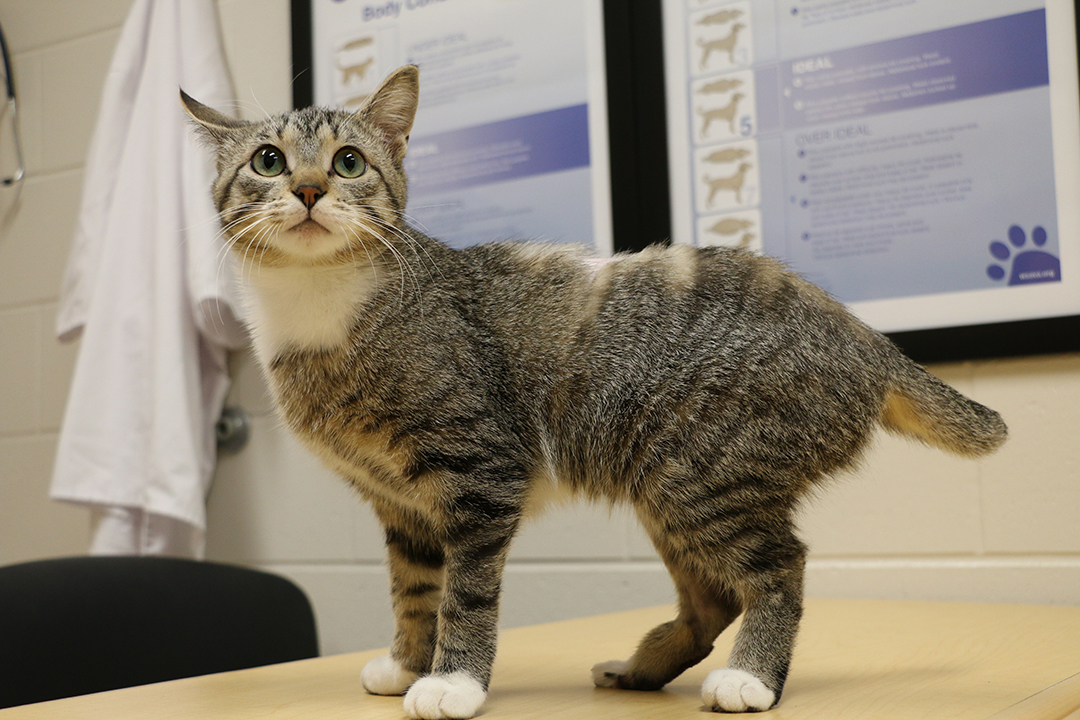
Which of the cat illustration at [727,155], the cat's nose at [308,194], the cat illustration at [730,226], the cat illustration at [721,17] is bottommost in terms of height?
the cat's nose at [308,194]

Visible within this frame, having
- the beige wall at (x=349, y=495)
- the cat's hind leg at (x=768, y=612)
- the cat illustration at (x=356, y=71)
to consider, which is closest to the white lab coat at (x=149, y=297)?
the beige wall at (x=349, y=495)

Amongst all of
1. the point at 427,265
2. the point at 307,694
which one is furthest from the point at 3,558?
the point at 427,265

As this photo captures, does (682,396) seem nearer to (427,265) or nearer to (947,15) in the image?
(427,265)

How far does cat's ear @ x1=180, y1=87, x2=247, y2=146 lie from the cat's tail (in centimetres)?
73

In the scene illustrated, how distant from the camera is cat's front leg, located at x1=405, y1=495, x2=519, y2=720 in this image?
0.83 meters

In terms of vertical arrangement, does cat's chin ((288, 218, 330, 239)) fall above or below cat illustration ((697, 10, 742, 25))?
below

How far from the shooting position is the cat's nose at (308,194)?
881 mm

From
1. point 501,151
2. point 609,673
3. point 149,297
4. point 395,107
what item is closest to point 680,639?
point 609,673

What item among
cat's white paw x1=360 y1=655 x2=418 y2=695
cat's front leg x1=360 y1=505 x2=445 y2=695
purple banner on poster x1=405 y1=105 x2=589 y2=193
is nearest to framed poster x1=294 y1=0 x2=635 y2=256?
purple banner on poster x1=405 y1=105 x2=589 y2=193

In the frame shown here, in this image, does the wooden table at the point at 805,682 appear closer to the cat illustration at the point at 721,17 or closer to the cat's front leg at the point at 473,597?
the cat's front leg at the point at 473,597

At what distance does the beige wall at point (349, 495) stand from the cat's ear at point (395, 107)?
2.02ft

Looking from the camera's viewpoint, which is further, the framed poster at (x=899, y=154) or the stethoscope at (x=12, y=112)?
the stethoscope at (x=12, y=112)

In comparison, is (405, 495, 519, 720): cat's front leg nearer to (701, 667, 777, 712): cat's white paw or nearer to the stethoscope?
(701, 667, 777, 712): cat's white paw

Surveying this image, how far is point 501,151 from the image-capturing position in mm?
1927
